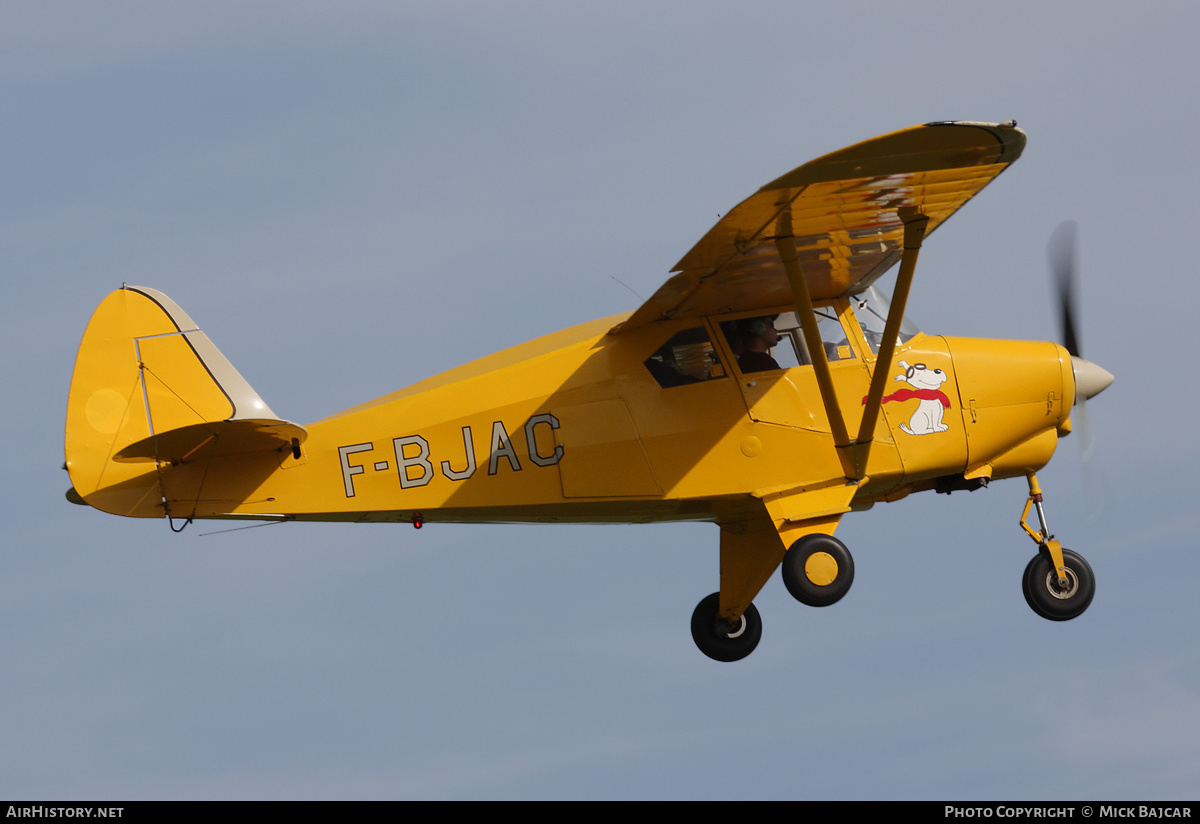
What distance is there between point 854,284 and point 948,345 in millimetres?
Answer: 962

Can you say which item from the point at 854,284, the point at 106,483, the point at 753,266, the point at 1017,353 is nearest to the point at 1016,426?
the point at 1017,353

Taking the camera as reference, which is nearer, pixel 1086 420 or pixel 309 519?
pixel 309 519

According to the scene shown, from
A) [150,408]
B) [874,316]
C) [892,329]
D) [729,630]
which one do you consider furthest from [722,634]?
[150,408]

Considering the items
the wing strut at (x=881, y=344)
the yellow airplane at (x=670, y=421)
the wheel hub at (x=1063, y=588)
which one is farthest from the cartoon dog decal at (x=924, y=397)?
the wheel hub at (x=1063, y=588)

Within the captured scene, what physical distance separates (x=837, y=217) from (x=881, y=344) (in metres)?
1.21

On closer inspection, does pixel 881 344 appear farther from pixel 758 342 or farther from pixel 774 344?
pixel 758 342

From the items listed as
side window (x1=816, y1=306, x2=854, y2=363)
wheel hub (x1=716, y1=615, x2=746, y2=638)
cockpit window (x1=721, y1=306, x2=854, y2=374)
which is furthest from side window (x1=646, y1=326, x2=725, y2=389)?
wheel hub (x1=716, y1=615, x2=746, y2=638)

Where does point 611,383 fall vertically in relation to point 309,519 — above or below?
above

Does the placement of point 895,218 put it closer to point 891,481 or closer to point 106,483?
point 891,481

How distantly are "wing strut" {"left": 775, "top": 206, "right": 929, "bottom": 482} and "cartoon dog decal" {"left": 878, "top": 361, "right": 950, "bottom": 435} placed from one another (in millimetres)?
227

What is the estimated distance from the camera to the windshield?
42.6 ft

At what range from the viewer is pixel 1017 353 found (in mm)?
13062

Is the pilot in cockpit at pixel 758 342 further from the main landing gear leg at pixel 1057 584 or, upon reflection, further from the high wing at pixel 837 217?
the main landing gear leg at pixel 1057 584

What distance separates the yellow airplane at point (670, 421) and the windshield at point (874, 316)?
0.09ft
